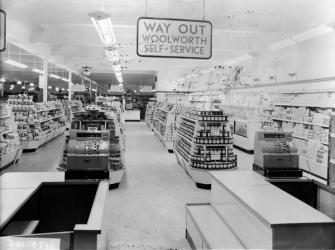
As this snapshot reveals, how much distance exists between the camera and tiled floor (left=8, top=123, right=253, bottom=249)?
4.59 m

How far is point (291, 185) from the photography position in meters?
4.20

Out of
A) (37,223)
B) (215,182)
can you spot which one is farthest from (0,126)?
(215,182)

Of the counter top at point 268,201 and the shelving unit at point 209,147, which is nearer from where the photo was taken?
the counter top at point 268,201

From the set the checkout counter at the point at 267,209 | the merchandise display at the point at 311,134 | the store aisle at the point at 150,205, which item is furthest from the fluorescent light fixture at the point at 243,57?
the checkout counter at the point at 267,209

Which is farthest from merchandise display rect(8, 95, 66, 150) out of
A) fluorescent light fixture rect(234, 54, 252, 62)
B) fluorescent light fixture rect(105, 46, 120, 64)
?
fluorescent light fixture rect(234, 54, 252, 62)

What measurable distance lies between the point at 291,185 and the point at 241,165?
19.3ft

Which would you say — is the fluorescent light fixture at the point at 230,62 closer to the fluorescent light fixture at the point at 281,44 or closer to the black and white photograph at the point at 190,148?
the black and white photograph at the point at 190,148

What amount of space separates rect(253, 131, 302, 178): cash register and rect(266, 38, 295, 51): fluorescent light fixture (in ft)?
22.7

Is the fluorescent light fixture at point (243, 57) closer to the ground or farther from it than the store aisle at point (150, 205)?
farther from it

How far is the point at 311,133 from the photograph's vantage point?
29.8 ft

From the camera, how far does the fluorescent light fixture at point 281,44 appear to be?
1058 cm

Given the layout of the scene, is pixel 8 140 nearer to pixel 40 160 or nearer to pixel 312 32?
pixel 40 160

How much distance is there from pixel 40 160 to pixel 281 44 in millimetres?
8617

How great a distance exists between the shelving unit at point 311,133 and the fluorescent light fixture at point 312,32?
1941 millimetres
